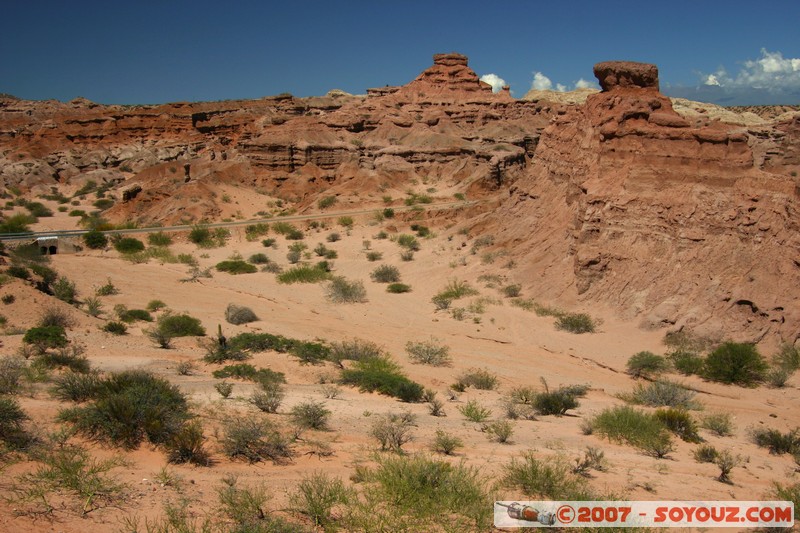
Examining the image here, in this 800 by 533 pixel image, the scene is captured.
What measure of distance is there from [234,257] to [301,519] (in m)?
25.2

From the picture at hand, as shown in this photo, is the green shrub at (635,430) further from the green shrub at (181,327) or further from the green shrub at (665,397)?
the green shrub at (181,327)

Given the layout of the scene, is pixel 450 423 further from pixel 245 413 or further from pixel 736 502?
pixel 736 502

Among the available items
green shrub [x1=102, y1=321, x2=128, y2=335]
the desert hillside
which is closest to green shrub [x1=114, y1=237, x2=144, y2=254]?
the desert hillside

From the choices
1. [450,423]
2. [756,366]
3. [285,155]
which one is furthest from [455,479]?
[285,155]

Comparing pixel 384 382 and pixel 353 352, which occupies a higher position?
pixel 353 352

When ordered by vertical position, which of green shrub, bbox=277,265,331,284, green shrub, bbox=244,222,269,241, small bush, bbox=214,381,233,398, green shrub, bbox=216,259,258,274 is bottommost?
small bush, bbox=214,381,233,398

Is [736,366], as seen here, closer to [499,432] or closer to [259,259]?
[499,432]

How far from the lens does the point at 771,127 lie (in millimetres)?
43750

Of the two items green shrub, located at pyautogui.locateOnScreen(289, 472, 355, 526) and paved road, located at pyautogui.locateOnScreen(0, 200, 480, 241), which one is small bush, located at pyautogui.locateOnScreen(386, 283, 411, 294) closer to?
paved road, located at pyautogui.locateOnScreen(0, 200, 480, 241)

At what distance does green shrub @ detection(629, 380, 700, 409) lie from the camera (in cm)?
1189

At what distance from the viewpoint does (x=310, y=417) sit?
895 centimetres

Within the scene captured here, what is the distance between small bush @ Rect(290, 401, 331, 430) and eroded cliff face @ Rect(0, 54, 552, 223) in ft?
105

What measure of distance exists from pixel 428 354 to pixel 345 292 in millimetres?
7651

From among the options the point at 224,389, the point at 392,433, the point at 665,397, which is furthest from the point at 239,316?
the point at 665,397
